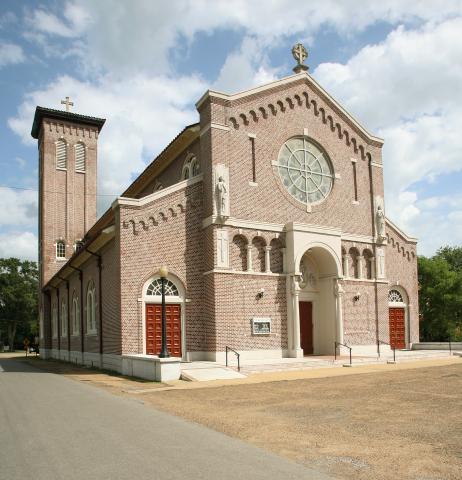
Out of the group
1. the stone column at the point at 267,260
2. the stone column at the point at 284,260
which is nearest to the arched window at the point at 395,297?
the stone column at the point at 284,260

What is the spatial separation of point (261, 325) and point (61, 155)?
25529mm

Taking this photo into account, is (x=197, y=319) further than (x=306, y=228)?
No

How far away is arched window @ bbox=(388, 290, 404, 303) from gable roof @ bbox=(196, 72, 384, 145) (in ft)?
26.9

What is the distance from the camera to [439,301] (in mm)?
37812

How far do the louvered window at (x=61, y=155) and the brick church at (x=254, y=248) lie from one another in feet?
40.2

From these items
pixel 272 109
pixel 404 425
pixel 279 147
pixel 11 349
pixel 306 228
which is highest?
pixel 272 109

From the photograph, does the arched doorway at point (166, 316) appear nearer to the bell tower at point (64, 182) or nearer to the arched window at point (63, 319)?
the arched window at point (63, 319)

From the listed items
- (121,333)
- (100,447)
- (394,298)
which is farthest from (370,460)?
(394,298)

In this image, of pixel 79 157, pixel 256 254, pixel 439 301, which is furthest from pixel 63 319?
pixel 439 301

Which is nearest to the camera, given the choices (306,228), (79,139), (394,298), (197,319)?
(197,319)

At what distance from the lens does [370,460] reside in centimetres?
746

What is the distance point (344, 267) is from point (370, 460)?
66.3 feet

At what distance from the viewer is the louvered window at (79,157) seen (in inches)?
1682

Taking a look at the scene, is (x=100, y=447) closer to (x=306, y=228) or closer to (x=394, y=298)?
(x=306, y=228)
